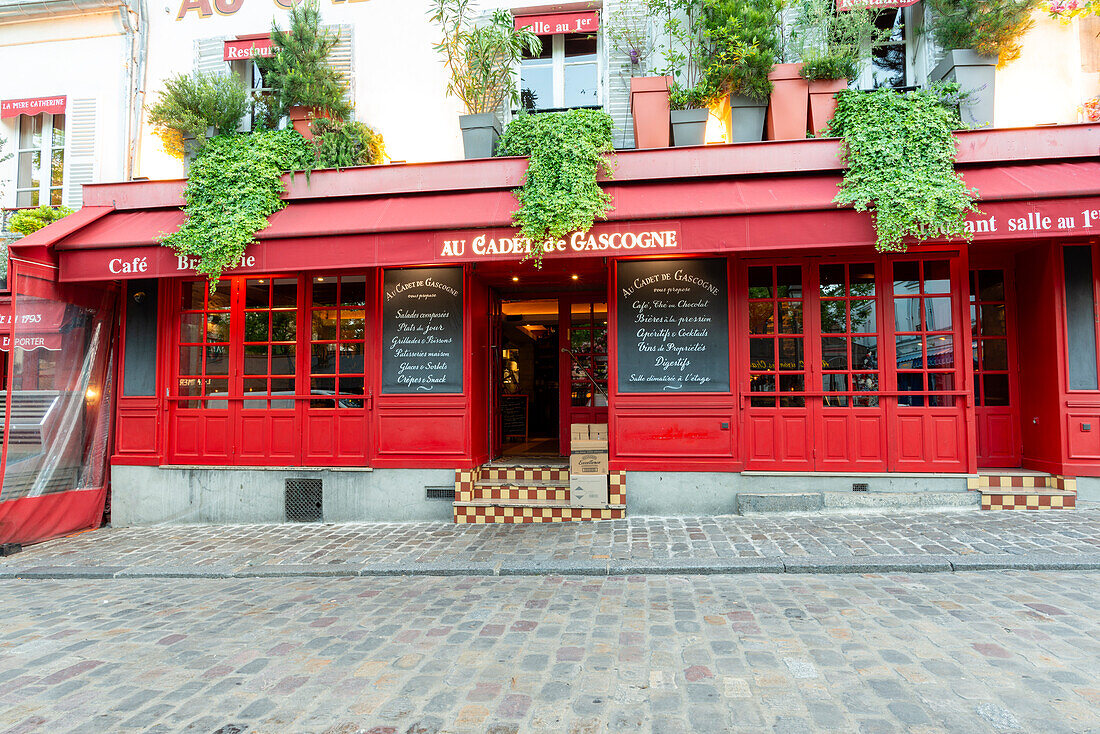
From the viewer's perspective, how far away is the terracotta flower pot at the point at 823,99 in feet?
23.1

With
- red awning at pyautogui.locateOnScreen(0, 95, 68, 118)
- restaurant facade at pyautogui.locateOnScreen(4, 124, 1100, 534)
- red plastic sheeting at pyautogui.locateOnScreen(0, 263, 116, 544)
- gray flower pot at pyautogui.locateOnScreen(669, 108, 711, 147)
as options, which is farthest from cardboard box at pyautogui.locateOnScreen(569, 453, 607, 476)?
red awning at pyautogui.locateOnScreen(0, 95, 68, 118)

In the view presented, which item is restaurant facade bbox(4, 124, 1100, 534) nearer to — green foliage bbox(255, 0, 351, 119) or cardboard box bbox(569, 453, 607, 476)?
cardboard box bbox(569, 453, 607, 476)

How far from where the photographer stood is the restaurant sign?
6.52m

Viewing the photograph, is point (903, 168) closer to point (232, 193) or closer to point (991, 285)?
point (991, 285)

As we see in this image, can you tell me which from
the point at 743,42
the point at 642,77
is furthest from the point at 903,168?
→ the point at 642,77

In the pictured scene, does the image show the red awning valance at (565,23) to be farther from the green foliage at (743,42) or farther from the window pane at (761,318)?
the window pane at (761,318)

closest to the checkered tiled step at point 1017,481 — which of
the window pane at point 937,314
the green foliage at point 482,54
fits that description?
the window pane at point 937,314

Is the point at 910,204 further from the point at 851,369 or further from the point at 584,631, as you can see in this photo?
the point at 584,631

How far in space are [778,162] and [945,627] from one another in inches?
199

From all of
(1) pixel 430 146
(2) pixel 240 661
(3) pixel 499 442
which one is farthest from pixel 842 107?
(2) pixel 240 661

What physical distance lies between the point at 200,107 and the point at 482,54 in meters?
3.88

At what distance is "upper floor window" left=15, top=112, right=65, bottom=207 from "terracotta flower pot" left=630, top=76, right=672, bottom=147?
29.7 feet

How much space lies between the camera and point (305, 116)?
7930 mm

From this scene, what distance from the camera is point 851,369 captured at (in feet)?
23.2
